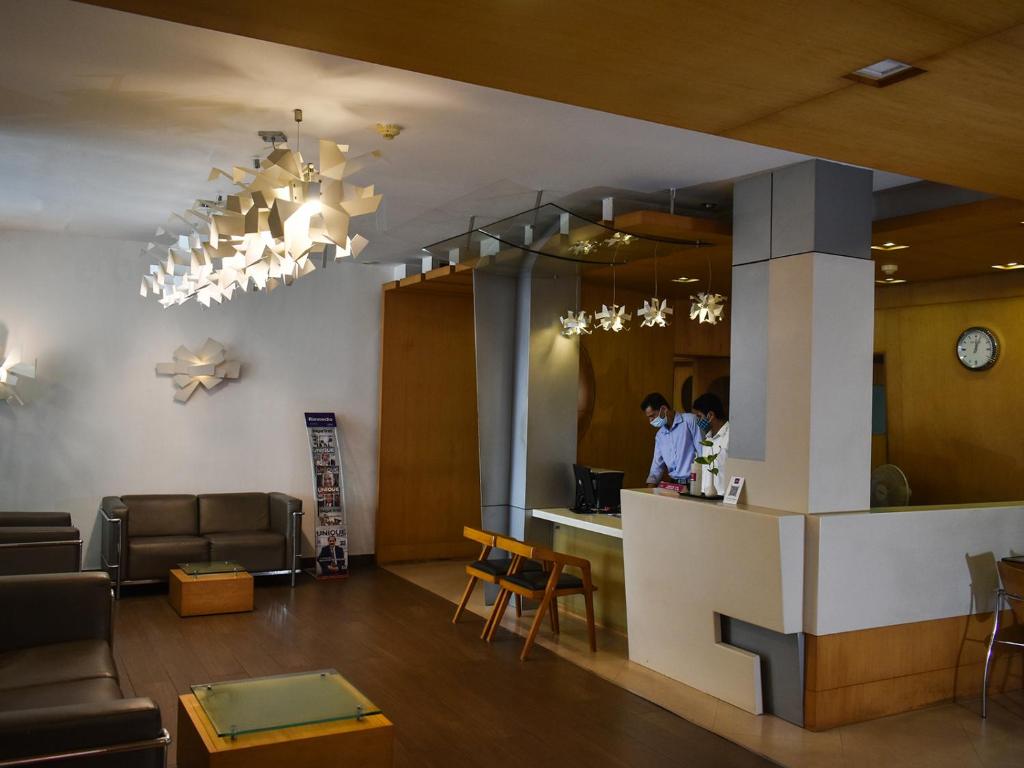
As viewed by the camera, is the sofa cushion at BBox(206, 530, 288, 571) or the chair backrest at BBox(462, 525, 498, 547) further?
the sofa cushion at BBox(206, 530, 288, 571)

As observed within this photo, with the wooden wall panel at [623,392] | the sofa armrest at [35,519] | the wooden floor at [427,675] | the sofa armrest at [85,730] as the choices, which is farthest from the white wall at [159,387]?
the sofa armrest at [85,730]

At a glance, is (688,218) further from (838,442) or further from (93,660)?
(93,660)

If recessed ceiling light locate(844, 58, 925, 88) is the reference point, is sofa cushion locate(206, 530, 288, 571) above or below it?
below

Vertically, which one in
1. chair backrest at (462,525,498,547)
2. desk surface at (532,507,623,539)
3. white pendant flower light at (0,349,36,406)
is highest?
white pendant flower light at (0,349,36,406)

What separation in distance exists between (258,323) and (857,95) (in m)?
7.56

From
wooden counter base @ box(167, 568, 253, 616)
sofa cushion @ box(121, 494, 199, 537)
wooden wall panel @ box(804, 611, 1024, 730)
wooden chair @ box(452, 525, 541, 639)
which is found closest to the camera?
wooden wall panel @ box(804, 611, 1024, 730)

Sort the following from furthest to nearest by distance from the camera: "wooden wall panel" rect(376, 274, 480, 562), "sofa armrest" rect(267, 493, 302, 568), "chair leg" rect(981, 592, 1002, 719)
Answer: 1. "wooden wall panel" rect(376, 274, 480, 562)
2. "sofa armrest" rect(267, 493, 302, 568)
3. "chair leg" rect(981, 592, 1002, 719)

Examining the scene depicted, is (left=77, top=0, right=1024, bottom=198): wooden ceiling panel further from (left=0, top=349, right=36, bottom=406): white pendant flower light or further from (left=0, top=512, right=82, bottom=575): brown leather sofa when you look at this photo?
(left=0, top=349, right=36, bottom=406): white pendant flower light

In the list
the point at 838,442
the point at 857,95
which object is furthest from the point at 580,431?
the point at 857,95

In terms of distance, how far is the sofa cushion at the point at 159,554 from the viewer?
8195mm

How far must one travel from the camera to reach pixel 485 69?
2.93 metres

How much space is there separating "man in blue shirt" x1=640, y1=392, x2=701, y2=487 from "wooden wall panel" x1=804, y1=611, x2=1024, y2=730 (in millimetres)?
2853

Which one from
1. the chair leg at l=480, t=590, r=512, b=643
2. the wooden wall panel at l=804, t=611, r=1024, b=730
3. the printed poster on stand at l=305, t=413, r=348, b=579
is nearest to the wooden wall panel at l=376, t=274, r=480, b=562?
the printed poster on stand at l=305, t=413, r=348, b=579

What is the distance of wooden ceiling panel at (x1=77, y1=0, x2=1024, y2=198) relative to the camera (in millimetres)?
2486
